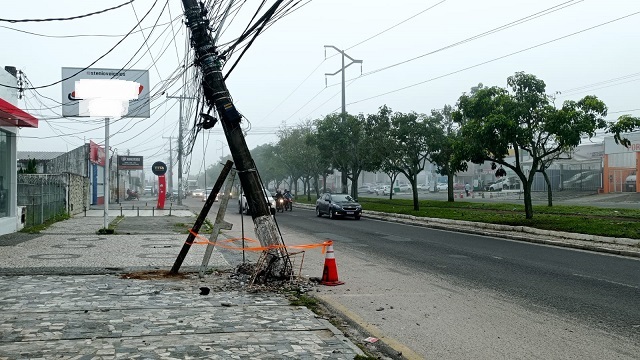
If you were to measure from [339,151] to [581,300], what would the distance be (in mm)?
35121

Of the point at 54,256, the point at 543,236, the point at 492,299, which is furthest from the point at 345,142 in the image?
the point at 492,299

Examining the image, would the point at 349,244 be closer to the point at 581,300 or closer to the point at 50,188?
the point at 581,300

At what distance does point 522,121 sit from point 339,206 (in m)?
12.5

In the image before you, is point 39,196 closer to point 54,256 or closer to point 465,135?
point 54,256

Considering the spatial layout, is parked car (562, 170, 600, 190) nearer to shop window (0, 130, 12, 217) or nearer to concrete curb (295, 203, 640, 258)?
concrete curb (295, 203, 640, 258)

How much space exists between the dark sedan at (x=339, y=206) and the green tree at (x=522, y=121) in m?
9.85

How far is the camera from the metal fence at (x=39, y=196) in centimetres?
2228

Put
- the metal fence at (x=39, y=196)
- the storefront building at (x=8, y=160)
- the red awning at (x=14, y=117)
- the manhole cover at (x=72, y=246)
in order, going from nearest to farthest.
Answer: the red awning at (x=14, y=117) → the manhole cover at (x=72, y=246) → the storefront building at (x=8, y=160) → the metal fence at (x=39, y=196)

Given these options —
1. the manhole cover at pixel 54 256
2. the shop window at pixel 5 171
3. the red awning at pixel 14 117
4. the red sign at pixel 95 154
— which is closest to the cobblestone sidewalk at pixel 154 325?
the manhole cover at pixel 54 256

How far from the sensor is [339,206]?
31.7 m

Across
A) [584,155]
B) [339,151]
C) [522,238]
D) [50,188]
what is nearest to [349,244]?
[522,238]

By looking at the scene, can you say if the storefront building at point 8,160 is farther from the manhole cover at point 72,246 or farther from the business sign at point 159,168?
the business sign at point 159,168

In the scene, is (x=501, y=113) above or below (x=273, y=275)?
above

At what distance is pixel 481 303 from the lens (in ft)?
29.1
